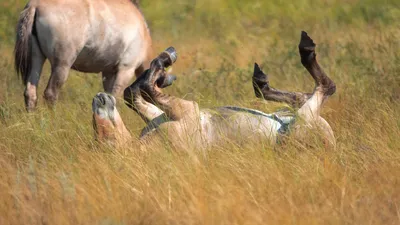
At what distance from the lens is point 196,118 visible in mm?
5375

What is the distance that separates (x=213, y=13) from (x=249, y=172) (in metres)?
11.7

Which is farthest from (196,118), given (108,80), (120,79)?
(108,80)

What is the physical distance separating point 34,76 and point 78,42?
0.50m

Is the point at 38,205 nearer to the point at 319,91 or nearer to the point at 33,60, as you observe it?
the point at 319,91

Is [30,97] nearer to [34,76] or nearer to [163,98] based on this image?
[34,76]

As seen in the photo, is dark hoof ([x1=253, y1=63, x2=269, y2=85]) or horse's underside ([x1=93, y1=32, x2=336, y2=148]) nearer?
horse's underside ([x1=93, y1=32, x2=336, y2=148])

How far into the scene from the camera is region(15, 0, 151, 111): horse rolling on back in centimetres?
756

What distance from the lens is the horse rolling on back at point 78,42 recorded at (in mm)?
7562

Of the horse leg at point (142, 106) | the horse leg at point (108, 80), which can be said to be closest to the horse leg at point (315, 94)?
the horse leg at point (142, 106)

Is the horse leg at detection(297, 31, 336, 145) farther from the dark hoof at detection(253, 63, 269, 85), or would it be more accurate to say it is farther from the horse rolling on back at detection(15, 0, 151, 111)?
the horse rolling on back at detection(15, 0, 151, 111)

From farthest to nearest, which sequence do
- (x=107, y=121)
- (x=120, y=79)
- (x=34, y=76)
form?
(x=120, y=79), (x=34, y=76), (x=107, y=121)

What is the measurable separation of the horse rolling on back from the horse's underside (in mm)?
2056

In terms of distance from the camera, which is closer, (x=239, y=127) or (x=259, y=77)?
(x=239, y=127)

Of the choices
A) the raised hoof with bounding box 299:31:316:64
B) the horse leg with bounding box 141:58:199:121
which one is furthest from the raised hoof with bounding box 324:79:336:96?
the horse leg with bounding box 141:58:199:121
